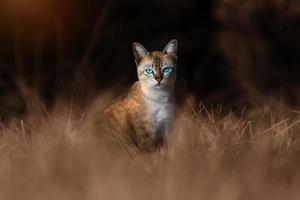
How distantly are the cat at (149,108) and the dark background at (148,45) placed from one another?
1.87m

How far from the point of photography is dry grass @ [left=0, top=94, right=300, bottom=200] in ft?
14.0

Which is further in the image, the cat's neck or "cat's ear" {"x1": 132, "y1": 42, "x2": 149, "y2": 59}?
"cat's ear" {"x1": 132, "y1": 42, "x2": 149, "y2": 59}

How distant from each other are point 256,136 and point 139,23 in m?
4.47

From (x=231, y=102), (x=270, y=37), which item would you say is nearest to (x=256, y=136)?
(x=231, y=102)

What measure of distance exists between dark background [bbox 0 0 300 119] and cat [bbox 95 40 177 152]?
6.14ft

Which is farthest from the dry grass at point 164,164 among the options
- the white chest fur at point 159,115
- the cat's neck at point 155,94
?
the cat's neck at point 155,94

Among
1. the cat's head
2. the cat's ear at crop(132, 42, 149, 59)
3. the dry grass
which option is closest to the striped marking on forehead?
the cat's head

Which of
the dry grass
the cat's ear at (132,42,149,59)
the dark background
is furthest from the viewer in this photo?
the dark background

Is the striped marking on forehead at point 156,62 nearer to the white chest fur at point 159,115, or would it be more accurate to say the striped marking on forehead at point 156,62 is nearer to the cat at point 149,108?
the cat at point 149,108

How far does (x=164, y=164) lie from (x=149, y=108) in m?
0.74

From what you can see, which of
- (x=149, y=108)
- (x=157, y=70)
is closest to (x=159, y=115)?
(x=149, y=108)

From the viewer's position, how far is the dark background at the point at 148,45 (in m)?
8.33

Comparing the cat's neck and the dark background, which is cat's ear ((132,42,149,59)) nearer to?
the cat's neck

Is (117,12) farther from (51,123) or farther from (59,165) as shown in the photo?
(59,165)
